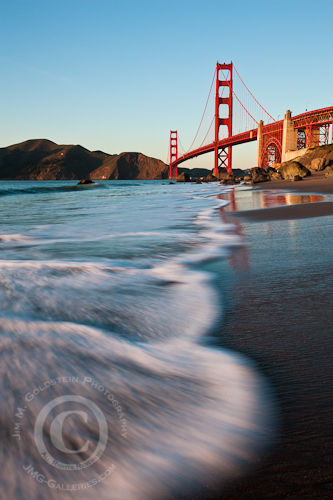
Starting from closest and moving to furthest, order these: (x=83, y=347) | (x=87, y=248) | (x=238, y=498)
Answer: (x=238, y=498), (x=83, y=347), (x=87, y=248)

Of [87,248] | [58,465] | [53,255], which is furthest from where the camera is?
[87,248]

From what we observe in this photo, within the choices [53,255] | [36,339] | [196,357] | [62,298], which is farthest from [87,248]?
[196,357]

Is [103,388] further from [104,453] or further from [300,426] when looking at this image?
[300,426]

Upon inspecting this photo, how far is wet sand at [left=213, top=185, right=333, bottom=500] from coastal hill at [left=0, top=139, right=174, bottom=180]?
402 feet

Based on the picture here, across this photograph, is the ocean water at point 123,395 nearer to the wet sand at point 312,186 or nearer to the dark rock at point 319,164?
the wet sand at point 312,186

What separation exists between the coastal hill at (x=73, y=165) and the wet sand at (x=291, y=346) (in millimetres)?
122648

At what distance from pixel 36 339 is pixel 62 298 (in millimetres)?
586

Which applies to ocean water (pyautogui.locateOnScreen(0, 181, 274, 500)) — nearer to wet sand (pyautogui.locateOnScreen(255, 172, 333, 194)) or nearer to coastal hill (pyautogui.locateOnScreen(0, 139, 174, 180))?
wet sand (pyautogui.locateOnScreen(255, 172, 333, 194))

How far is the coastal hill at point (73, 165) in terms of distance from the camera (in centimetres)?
12356

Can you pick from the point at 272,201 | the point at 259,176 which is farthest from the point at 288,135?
the point at 272,201

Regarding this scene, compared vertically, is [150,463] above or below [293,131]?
below

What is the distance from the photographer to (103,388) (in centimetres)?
102

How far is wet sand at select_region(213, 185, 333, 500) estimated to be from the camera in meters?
0.67

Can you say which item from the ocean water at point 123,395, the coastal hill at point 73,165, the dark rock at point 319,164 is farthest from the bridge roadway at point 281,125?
the coastal hill at point 73,165
